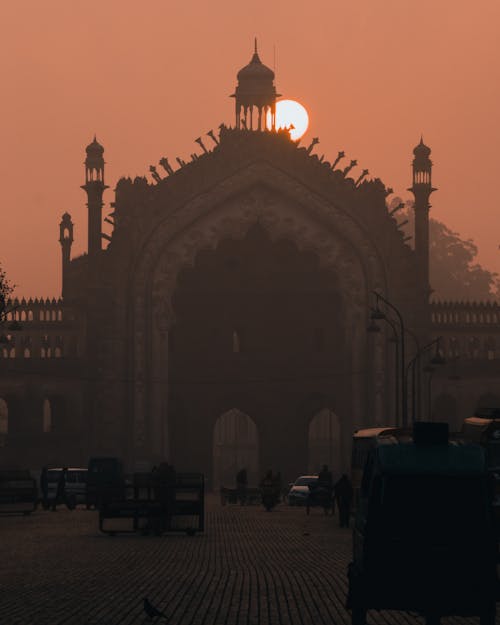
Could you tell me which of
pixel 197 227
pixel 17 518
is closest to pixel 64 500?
pixel 17 518

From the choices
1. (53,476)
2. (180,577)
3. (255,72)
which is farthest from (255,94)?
(180,577)

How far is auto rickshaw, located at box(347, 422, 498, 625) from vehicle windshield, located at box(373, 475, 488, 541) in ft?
0.04

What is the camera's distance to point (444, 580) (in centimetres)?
1784

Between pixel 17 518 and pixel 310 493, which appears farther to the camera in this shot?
pixel 310 493

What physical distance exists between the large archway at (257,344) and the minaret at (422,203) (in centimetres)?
630

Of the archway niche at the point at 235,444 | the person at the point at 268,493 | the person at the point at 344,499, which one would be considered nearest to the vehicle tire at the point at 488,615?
the person at the point at 344,499

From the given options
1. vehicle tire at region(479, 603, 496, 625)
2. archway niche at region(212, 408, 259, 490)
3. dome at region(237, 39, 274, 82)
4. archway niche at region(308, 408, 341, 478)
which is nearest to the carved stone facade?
dome at region(237, 39, 274, 82)

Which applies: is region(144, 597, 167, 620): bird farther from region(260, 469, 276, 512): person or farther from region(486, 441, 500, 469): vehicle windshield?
region(260, 469, 276, 512): person

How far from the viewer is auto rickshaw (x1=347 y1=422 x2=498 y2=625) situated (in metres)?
17.9

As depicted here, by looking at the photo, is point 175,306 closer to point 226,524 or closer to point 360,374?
point 360,374

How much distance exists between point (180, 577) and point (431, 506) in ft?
30.4

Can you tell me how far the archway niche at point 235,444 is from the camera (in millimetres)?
140125

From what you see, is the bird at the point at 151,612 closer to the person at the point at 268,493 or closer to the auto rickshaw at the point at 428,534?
the auto rickshaw at the point at 428,534

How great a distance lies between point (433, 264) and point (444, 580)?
527 feet
